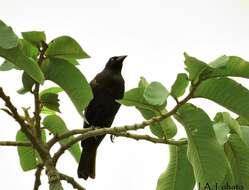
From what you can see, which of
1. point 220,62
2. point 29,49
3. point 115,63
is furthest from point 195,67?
point 115,63

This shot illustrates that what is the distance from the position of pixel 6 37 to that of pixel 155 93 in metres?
0.47

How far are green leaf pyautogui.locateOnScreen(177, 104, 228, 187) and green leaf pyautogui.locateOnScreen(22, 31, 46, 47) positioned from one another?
52cm

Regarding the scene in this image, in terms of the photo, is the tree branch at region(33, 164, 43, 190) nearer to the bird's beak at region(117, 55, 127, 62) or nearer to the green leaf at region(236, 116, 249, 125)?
the green leaf at region(236, 116, 249, 125)

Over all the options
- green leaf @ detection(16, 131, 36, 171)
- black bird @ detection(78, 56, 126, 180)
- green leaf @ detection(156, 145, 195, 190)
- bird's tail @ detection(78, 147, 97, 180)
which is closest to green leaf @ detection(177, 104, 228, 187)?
green leaf @ detection(156, 145, 195, 190)

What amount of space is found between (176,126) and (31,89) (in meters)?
0.54

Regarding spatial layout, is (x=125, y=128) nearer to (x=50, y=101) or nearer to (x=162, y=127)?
(x=162, y=127)

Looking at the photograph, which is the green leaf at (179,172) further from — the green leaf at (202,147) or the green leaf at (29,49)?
the green leaf at (29,49)

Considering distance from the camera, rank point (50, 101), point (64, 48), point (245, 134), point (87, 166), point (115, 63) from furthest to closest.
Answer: point (115, 63) → point (87, 166) → point (50, 101) → point (64, 48) → point (245, 134)

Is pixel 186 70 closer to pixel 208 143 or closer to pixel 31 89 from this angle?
pixel 208 143

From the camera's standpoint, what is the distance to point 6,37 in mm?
1632

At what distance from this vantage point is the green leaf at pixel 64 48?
1830 mm

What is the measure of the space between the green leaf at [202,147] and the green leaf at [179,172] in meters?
0.24

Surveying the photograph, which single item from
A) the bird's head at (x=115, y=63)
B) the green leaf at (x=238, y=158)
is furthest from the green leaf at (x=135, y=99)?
the bird's head at (x=115, y=63)

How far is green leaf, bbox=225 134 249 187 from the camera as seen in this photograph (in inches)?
76.5
